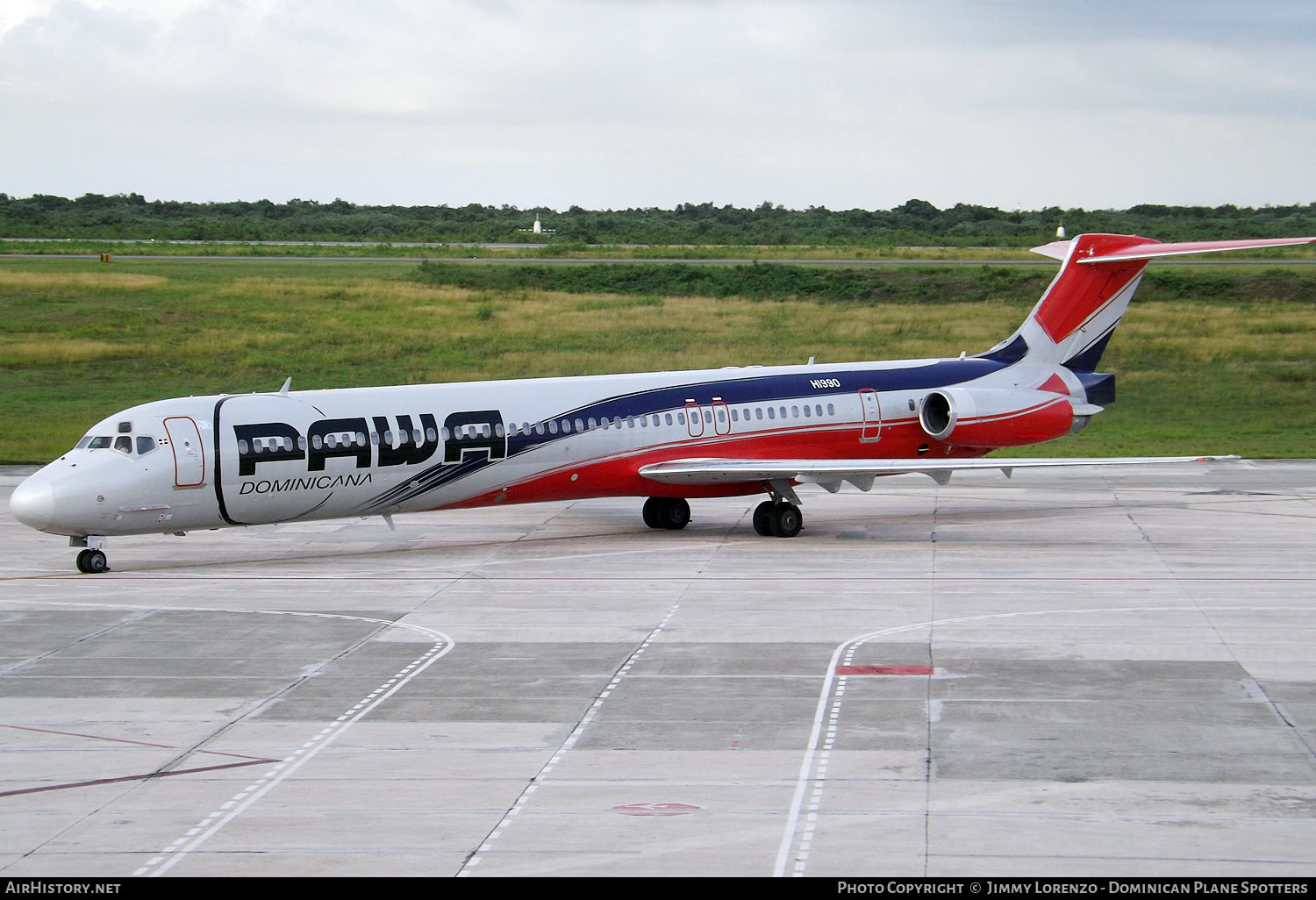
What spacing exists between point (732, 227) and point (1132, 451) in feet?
267

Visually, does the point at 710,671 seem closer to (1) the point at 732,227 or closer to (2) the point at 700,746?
(2) the point at 700,746

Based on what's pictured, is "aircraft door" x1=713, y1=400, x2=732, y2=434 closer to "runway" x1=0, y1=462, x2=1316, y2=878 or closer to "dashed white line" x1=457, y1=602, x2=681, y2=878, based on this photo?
"runway" x1=0, y1=462, x2=1316, y2=878

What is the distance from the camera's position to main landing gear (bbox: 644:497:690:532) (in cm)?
3022

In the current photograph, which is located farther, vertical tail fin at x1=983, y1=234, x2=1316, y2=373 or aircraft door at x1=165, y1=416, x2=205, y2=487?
vertical tail fin at x1=983, y1=234, x2=1316, y2=373

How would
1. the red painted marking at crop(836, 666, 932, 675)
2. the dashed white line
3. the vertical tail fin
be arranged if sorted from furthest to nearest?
the vertical tail fin < the red painted marking at crop(836, 666, 932, 675) < the dashed white line

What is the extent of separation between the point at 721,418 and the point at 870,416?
11.5ft

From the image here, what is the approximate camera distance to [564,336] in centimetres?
6091

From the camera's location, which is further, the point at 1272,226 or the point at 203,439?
the point at 1272,226

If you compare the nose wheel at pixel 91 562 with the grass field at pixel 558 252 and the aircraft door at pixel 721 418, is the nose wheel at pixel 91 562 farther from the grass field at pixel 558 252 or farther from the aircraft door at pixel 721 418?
the grass field at pixel 558 252

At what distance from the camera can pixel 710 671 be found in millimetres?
17906

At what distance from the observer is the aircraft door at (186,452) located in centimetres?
2452

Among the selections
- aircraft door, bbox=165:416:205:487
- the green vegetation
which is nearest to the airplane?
aircraft door, bbox=165:416:205:487

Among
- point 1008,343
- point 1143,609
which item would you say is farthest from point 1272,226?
point 1143,609

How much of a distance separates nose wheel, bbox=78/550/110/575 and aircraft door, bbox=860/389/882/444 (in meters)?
15.0
